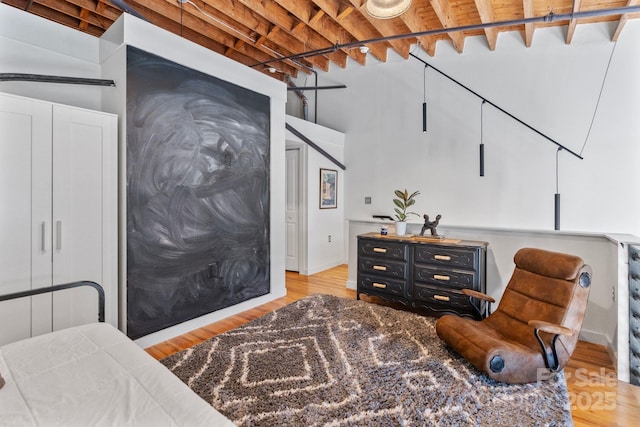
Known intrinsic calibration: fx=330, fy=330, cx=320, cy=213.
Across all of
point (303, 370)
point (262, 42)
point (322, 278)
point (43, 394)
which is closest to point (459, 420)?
point (303, 370)

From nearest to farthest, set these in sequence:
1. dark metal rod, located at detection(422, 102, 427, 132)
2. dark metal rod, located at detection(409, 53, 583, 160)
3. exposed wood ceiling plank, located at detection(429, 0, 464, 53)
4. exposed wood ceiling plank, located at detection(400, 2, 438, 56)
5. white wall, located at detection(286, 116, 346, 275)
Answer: exposed wood ceiling plank, located at detection(429, 0, 464, 53)
exposed wood ceiling plank, located at detection(400, 2, 438, 56)
dark metal rod, located at detection(409, 53, 583, 160)
dark metal rod, located at detection(422, 102, 427, 132)
white wall, located at detection(286, 116, 346, 275)

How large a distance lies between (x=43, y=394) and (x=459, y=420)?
7.11 ft

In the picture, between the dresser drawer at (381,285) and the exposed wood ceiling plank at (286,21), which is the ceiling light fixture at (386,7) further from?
the dresser drawer at (381,285)

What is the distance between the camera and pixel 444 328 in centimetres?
278

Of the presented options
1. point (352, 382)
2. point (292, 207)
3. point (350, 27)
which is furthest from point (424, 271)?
point (350, 27)

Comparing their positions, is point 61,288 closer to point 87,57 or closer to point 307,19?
point 87,57

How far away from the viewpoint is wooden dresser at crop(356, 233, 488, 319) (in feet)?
11.4

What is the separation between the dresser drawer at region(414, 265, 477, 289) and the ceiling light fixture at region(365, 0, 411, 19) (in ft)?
8.27

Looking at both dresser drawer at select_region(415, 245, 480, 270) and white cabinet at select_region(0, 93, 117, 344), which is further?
dresser drawer at select_region(415, 245, 480, 270)

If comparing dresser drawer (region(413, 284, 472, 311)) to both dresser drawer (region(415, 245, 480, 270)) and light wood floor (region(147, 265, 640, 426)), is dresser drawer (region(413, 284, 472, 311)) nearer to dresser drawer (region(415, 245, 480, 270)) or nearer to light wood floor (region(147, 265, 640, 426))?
dresser drawer (region(415, 245, 480, 270))

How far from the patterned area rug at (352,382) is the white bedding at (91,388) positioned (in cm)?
68

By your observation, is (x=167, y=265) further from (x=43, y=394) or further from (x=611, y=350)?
(x=611, y=350)

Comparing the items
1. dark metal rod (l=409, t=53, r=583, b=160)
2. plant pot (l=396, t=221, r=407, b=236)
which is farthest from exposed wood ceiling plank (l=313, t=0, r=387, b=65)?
plant pot (l=396, t=221, r=407, b=236)

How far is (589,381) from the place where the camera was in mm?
2512
